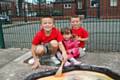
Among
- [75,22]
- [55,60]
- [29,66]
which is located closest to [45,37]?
[55,60]

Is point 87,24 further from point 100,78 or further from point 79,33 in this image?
point 100,78

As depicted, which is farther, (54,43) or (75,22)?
(75,22)

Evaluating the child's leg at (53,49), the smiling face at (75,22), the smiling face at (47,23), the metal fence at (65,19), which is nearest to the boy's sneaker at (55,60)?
the child's leg at (53,49)

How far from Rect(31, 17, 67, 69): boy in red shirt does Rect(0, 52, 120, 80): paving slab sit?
0.60 ft

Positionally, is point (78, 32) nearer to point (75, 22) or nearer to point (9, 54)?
point (75, 22)

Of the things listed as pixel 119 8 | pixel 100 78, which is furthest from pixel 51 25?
pixel 119 8

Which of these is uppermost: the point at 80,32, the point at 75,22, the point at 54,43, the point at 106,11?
the point at 106,11

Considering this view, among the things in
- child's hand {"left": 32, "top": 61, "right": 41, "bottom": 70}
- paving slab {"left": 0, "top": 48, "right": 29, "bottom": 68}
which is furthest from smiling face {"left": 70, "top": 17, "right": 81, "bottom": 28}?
paving slab {"left": 0, "top": 48, "right": 29, "bottom": 68}

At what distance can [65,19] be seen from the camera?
5.93 m

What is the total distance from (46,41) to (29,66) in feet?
1.57

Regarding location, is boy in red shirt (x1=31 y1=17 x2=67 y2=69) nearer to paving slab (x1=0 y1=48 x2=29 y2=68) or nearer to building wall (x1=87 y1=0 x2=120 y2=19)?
paving slab (x1=0 y1=48 x2=29 y2=68)

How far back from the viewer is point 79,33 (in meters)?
5.09

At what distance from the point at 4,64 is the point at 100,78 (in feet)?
6.69

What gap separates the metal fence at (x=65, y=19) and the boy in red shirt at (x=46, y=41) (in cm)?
124
